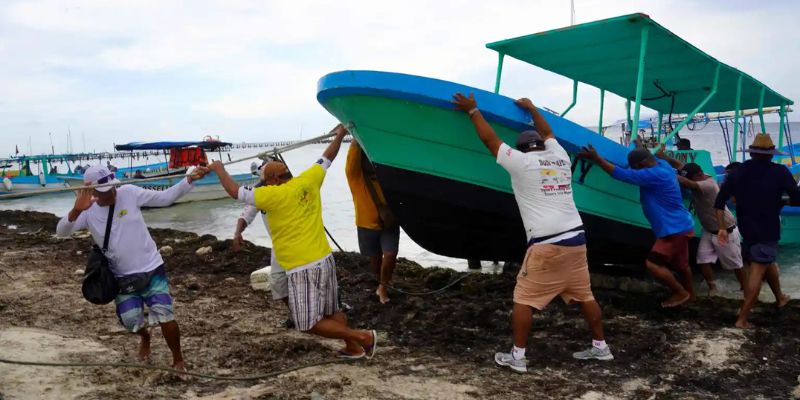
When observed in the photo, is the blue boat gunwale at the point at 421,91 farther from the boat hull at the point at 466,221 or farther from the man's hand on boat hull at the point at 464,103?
the boat hull at the point at 466,221

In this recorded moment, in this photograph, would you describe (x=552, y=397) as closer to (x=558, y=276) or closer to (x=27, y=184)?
(x=558, y=276)

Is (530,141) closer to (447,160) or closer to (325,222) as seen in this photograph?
(447,160)

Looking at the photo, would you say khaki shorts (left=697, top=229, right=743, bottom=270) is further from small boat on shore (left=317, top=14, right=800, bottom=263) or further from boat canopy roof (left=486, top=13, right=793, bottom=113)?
boat canopy roof (left=486, top=13, right=793, bottom=113)

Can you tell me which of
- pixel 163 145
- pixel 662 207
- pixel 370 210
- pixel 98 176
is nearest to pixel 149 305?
pixel 98 176

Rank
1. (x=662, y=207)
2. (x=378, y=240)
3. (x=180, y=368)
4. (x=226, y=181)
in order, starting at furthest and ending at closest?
(x=378, y=240), (x=662, y=207), (x=180, y=368), (x=226, y=181)

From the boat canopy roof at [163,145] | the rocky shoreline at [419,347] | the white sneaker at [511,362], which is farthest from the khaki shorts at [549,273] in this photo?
the boat canopy roof at [163,145]

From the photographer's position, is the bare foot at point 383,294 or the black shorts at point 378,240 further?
the bare foot at point 383,294

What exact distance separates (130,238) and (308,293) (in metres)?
1.12

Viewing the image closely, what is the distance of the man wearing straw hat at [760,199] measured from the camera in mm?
4305

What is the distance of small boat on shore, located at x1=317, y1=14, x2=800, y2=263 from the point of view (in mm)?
4355

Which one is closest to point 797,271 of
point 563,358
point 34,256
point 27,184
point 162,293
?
point 563,358

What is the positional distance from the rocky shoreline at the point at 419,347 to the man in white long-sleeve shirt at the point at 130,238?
363 millimetres

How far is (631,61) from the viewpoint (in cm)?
607

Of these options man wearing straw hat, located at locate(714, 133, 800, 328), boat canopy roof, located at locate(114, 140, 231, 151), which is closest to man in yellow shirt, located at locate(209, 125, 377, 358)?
man wearing straw hat, located at locate(714, 133, 800, 328)
